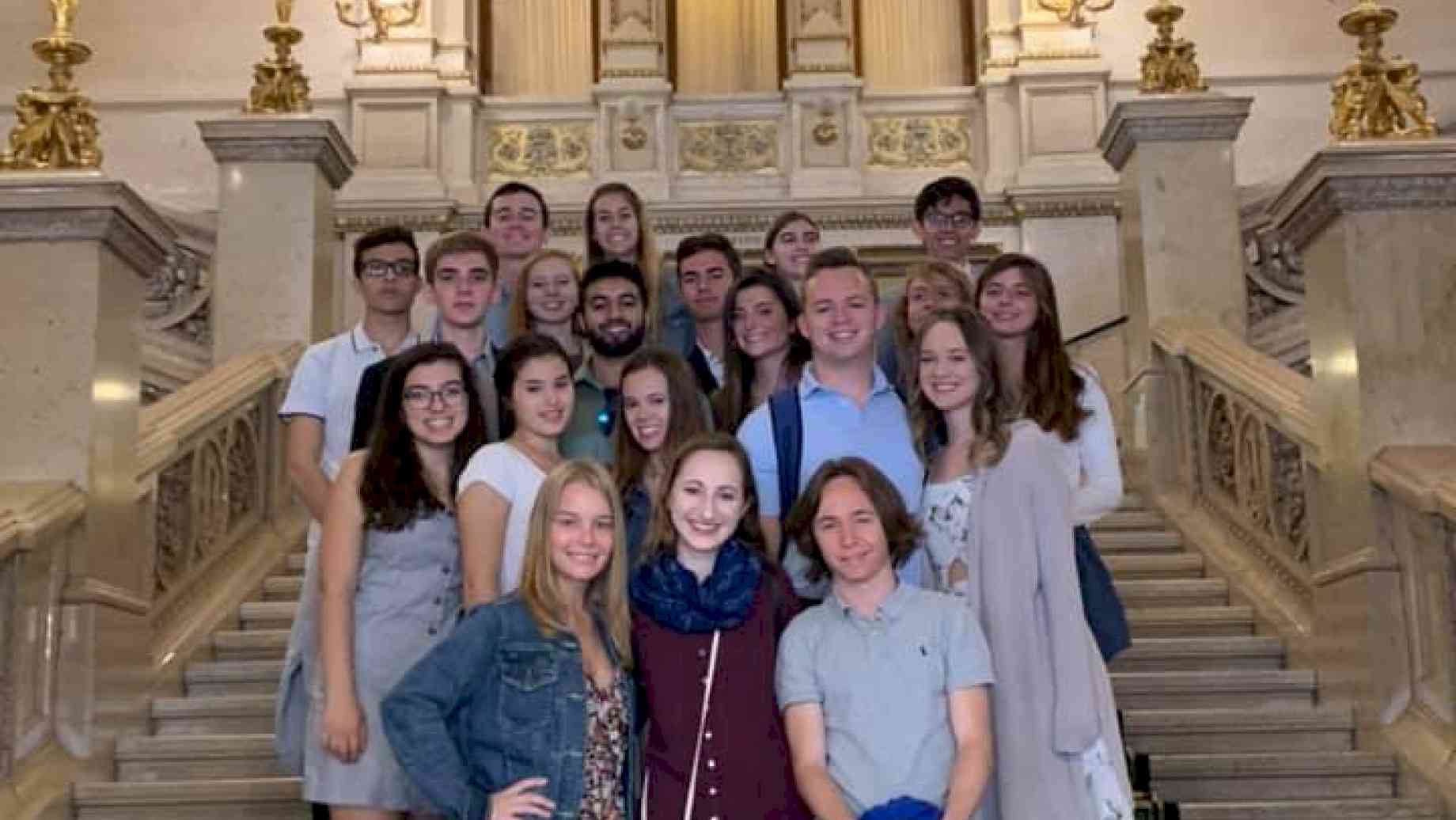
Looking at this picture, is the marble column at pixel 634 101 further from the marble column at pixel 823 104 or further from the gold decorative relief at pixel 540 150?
the marble column at pixel 823 104

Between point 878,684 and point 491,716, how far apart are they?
2.62ft

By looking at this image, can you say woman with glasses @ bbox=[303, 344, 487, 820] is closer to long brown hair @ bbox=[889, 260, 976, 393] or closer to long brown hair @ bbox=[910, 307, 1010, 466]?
long brown hair @ bbox=[910, 307, 1010, 466]

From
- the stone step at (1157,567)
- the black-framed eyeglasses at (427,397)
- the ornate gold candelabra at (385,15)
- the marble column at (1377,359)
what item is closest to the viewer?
the black-framed eyeglasses at (427,397)

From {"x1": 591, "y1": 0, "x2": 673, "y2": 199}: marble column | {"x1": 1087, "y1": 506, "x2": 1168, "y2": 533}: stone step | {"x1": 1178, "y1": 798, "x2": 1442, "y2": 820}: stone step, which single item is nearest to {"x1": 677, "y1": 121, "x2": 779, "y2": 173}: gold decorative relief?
{"x1": 591, "y1": 0, "x2": 673, "y2": 199}: marble column

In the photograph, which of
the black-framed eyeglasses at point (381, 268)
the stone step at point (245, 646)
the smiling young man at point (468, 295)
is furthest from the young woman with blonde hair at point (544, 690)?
the stone step at point (245, 646)

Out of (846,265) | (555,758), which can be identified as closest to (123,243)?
(846,265)

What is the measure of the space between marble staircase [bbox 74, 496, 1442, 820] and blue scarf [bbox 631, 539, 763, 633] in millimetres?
2340

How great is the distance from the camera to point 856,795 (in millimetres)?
3783

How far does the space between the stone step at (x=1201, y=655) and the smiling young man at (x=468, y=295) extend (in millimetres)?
2927

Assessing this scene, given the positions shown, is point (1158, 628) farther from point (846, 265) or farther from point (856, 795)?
point (856, 795)

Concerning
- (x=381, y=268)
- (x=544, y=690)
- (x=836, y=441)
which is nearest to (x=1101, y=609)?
(x=836, y=441)

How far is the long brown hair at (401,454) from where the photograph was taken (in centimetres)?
423

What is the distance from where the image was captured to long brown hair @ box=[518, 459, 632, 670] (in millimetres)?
3752

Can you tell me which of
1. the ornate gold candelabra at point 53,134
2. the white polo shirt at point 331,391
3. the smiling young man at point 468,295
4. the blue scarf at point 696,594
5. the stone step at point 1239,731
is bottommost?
the stone step at point 1239,731
